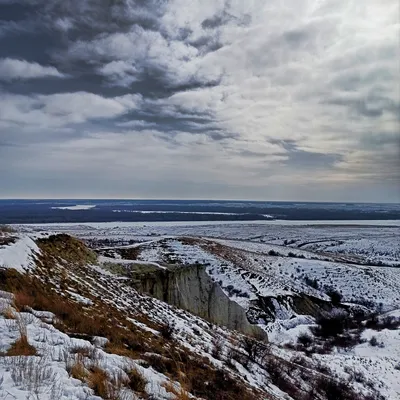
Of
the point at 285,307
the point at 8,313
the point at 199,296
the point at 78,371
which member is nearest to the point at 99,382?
the point at 78,371

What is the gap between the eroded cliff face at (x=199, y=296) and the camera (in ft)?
71.4

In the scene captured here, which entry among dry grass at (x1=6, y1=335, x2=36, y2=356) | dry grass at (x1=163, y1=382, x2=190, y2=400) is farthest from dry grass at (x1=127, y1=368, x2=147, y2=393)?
dry grass at (x1=6, y1=335, x2=36, y2=356)

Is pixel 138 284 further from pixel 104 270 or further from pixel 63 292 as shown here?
pixel 63 292

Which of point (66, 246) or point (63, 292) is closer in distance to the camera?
point (63, 292)

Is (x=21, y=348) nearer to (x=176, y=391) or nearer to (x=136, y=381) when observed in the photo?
(x=136, y=381)

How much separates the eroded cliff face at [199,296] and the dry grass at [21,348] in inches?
605

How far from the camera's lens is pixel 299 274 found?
5550 centimetres

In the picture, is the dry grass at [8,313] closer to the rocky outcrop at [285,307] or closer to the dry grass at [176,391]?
the dry grass at [176,391]

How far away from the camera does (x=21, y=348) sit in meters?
5.49

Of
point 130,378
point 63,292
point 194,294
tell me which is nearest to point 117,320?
point 63,292

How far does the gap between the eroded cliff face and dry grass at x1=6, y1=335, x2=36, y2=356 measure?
605 inches

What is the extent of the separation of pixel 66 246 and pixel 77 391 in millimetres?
14856

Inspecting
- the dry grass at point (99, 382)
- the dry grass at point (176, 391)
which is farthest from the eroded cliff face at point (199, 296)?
the dry grass at point (99, 382)

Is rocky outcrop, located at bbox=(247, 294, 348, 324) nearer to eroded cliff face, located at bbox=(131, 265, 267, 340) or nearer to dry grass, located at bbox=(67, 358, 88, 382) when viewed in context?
eroded cliff face, located at bbox=(131, 265, 267, 340)
